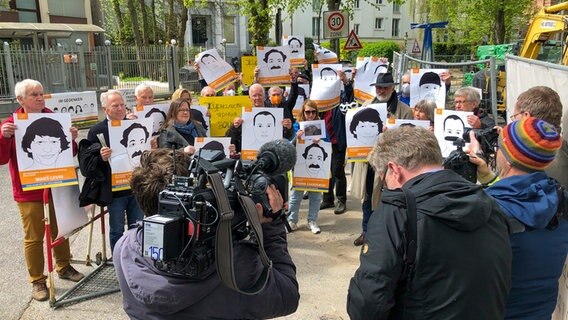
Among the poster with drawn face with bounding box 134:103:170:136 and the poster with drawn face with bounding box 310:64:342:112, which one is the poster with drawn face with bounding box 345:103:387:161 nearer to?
the poster with drawn face with bounding box 310:64:342:112

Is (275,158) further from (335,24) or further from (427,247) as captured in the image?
(335,24)

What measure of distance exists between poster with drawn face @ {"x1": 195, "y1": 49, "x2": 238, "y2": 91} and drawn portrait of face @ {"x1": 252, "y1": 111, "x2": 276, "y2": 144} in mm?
A: 1732

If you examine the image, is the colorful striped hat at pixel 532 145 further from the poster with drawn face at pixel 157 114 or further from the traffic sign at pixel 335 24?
the traffic sign at pixel 335 24

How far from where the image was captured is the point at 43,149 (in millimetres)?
3850

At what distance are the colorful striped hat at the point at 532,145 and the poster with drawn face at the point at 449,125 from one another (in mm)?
2266

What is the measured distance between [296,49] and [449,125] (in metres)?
4.05

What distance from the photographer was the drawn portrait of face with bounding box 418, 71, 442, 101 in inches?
218

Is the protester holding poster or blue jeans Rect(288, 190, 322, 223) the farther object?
blue jeans Rect(288, 190, 322, 223)

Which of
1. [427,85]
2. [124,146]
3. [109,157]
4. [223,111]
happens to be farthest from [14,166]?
[427,85]

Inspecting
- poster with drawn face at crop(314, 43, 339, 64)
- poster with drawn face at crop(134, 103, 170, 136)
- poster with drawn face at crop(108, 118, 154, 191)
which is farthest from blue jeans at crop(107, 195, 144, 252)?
poster with drawn face at crop(314, 43, 339, 64)

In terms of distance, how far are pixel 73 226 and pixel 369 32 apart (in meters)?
56.1

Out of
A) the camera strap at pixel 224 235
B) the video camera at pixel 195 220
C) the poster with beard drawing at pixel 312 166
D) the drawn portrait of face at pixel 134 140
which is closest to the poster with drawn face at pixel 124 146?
the drawn portrait of face at pixel 134 140

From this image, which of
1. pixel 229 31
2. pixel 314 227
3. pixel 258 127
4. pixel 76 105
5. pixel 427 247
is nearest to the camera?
pixel 427 247

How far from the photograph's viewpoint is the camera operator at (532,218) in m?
1.96
